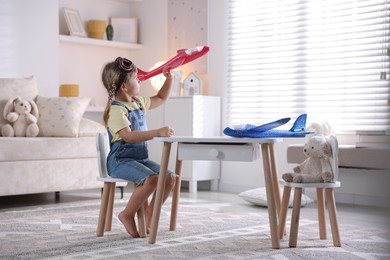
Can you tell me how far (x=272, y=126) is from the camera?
283 cm

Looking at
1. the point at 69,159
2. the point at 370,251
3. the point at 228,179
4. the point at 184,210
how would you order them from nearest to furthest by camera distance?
the point at 370,251 → the point at 184,210 → the point at 69,159 → the point at 228,179

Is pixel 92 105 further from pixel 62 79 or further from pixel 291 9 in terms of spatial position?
pixel 291 9

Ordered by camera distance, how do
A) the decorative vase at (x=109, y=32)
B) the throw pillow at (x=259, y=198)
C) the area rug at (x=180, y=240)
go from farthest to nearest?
the decorative vase at (x=109, y=32), the throw pillow at (x=259, y=198), the area rug at (x=180, y=240)

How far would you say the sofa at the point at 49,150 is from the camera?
164 inches

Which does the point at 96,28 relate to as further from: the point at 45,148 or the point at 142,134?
the point at 142,134

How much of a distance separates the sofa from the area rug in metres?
0.35

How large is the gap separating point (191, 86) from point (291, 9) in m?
1.05

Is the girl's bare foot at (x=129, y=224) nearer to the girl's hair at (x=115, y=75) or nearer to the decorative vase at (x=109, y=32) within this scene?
the girl's hair at (x=115, y=75)

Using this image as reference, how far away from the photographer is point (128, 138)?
9.73 feet

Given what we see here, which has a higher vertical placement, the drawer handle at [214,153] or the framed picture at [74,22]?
the framed picture at [74,22]

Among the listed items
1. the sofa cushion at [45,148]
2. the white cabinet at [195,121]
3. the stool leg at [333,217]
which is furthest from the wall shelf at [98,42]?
the stool leg at [333,217]

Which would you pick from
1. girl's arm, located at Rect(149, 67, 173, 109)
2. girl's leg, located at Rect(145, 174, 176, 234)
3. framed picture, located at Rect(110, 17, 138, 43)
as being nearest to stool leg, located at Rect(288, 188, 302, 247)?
girl's leg, located at Rect(145, 174, 176, 234)

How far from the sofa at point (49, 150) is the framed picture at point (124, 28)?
1.29 metres

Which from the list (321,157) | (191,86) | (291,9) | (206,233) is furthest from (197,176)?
(321,157)
